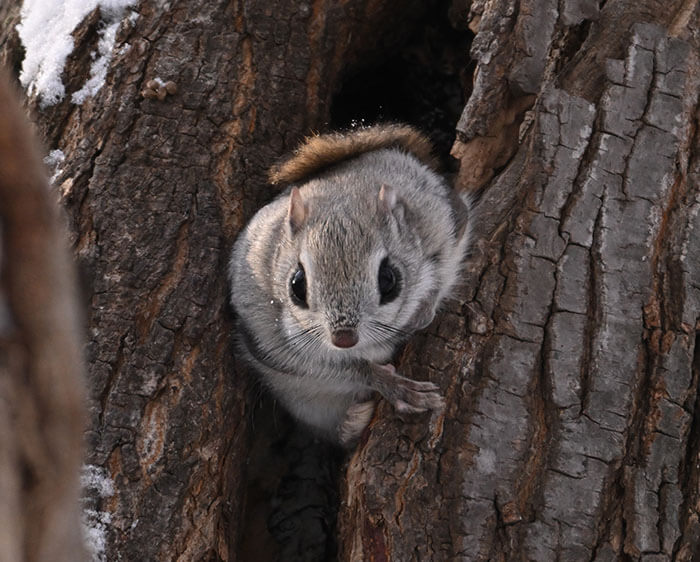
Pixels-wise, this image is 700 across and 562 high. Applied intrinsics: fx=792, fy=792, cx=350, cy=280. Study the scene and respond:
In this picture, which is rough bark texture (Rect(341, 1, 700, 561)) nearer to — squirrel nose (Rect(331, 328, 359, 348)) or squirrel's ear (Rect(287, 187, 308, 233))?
squirrel nose (Rect(331, 328, 359, 348))

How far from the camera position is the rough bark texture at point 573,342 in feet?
7.41

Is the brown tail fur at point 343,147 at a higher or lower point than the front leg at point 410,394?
higher

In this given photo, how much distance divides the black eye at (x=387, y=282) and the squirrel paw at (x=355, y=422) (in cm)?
42

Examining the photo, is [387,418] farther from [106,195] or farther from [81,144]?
[81,144]

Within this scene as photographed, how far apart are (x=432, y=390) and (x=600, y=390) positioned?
0.50 m

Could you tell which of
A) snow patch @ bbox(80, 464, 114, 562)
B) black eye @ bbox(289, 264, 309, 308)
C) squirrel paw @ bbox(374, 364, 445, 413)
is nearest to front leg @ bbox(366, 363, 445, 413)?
squirrel paw @ bbox(374, 364, 445, 413)

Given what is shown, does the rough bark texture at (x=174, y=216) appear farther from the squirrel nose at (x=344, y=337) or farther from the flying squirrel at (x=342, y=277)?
the squirrel nose at (x=344, y=337)

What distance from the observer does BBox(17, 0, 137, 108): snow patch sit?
297cm

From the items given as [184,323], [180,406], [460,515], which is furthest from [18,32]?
[460,515]

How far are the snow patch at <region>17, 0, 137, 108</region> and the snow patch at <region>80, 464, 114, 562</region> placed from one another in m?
1.40

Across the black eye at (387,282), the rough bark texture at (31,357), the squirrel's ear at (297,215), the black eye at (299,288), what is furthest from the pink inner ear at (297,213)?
the rough bark texture at (31,357)

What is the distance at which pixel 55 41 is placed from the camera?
3.04 m

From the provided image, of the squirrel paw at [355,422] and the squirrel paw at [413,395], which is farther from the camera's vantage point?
the squirrel paw at [355,422]

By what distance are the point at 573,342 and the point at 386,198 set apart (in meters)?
0.87
